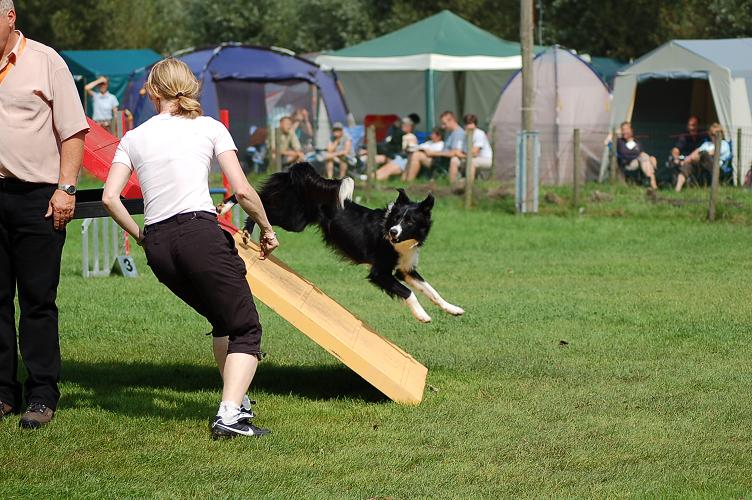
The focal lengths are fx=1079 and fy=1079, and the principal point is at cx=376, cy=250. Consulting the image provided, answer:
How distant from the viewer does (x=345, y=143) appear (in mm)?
20359

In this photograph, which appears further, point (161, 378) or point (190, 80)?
point (161, 378)

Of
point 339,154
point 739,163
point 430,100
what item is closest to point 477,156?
point 339,154

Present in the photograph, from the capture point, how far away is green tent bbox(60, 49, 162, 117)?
27.4 metres

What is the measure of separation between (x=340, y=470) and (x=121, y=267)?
7211mm

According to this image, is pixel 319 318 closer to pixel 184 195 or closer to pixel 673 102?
pixel 184 195

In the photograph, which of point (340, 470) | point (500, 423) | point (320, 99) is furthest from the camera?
point (320, 99)

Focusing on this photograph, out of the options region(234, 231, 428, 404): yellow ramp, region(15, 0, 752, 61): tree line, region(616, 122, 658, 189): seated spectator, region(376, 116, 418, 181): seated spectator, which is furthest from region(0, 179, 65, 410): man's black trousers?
region(15, 0, 752, 61): tree line

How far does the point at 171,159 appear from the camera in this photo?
4.82 m

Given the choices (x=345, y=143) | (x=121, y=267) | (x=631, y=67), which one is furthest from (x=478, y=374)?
(x=631, y=67)

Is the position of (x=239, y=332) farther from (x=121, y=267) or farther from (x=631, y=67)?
(x=631, y=67)

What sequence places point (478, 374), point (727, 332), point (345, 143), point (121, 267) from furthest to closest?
point (345, 143) → point (121, 267) → point (727, 332) → point (478, 374)

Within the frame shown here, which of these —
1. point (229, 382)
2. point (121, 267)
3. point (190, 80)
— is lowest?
point (121, 267)

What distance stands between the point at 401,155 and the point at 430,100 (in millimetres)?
5026

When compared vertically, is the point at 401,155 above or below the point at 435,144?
below
